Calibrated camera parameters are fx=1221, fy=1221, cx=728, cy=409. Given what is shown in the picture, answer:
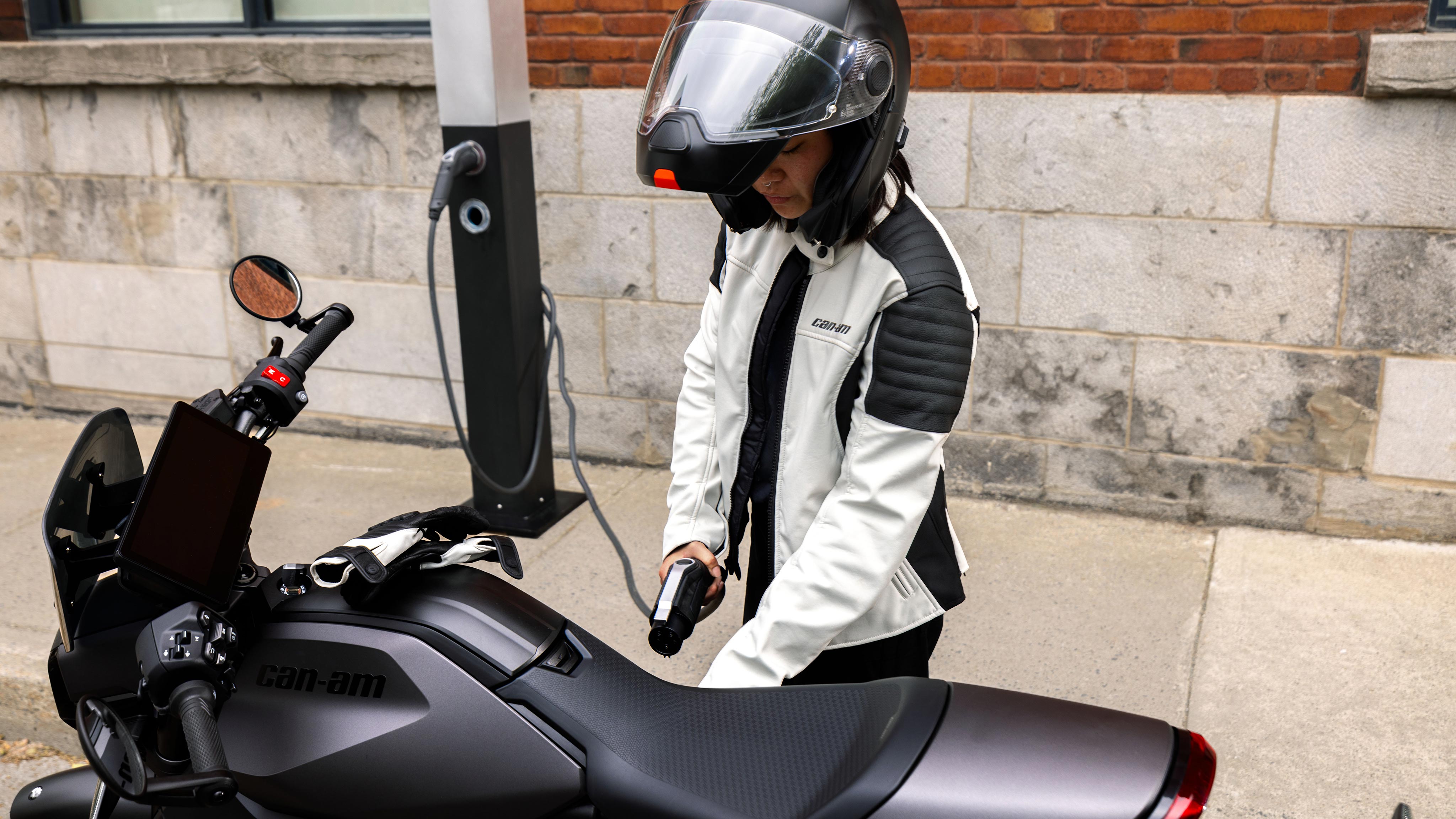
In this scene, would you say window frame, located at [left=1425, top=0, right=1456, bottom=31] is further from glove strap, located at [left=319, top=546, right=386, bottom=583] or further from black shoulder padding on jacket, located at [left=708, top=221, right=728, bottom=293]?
glove strap, located at [left=319, top=546, right=386, bottom=583]

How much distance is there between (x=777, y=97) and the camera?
1.70 metres

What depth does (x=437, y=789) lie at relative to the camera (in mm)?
1425

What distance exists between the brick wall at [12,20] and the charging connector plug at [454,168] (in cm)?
307

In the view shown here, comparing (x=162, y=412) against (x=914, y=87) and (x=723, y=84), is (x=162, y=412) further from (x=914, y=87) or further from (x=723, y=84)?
(x=723, y=84)

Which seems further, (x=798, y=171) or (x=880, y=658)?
(x=880, y=658)

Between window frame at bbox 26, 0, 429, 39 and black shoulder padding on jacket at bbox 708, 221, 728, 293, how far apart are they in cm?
341

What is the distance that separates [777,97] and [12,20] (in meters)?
5.43

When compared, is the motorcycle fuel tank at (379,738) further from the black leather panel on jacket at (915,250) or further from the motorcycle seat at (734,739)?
the black leather panel on jacket at (915,250)

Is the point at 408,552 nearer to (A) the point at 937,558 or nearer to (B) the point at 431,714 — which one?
(B) the point at 431,714

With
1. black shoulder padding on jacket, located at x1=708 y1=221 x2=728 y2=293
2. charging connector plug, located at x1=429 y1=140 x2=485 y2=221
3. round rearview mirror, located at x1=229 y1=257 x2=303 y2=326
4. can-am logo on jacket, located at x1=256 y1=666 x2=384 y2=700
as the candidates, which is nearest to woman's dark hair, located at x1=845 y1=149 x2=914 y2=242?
black shoulder padding on jacket, located at x1=708 y1=221 x2=728 y2=293

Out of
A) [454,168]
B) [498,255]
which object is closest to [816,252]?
[454,168]

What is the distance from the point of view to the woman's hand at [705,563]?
2020 mm

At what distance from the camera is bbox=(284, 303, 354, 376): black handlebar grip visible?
1.75 metres

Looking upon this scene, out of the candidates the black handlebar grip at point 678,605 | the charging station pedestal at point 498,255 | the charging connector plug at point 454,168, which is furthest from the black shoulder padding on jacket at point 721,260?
the charging station pedestal at point 498,255
